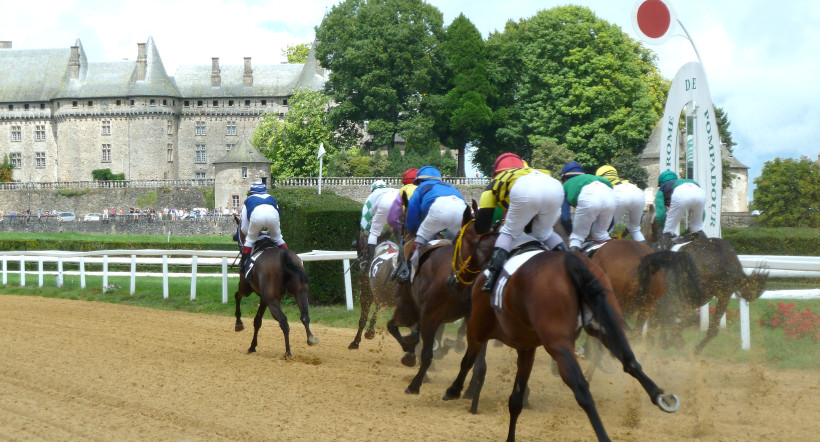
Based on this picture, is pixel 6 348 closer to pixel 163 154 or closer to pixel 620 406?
pixel 620 406

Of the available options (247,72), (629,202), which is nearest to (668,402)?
(629,202)

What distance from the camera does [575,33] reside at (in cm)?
5719

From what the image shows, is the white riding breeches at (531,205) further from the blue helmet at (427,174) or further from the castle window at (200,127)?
the castle window at (200,127)

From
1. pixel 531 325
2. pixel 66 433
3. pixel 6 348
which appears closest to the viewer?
pixel 531 325

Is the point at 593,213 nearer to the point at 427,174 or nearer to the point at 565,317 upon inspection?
the point at 427,174

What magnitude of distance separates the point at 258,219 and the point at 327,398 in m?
3.26

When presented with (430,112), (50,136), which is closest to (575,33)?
(430,112)

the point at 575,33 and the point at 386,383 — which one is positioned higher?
the point at 575,33

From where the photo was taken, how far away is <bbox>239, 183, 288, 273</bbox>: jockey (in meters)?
10.7

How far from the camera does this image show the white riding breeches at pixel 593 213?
8797mm

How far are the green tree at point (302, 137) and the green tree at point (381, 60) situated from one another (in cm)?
289

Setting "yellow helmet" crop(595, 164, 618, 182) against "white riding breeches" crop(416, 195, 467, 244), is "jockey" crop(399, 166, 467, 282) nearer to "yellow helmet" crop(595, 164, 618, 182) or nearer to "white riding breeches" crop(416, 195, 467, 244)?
"white riding breeches" crop(416, 195, 467, 244)

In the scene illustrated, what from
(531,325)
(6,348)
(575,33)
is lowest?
(6,348)

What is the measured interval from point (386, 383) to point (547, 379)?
5.33ft
